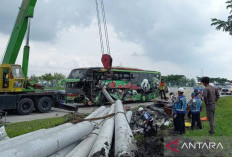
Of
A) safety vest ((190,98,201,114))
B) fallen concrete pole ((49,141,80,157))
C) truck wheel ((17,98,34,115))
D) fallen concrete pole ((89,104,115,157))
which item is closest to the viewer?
fallen concrete pole ((89,104,115,157))

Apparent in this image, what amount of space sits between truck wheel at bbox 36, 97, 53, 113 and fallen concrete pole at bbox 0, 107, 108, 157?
29.4ft

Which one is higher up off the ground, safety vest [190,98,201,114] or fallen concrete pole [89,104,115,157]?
safety vest [190,98,201,114]

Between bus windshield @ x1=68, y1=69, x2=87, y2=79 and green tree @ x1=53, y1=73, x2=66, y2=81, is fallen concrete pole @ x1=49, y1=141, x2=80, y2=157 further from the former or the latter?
green tree @ x1=53, y1=73, x2=66, y2=81

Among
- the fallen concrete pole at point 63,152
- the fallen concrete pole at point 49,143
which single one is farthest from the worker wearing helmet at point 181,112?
the fallen concrete pole at point 63,152

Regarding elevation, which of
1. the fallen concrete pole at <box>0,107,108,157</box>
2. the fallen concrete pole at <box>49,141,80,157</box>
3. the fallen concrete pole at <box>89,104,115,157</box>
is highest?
the fallen concrete pole at <box>0,107,108,157</box>

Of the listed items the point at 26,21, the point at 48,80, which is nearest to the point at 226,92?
the point at 26,21

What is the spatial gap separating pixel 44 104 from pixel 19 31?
183 inches

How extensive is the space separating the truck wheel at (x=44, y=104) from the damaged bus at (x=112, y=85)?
7.29ft

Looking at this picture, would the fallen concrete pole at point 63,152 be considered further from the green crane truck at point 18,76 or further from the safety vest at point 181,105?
the green crane truck at point 18,76

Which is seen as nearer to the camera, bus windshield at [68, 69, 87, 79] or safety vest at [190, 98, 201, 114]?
safety vest at [190, 98, 201, 114]

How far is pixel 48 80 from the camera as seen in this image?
64.5 meters

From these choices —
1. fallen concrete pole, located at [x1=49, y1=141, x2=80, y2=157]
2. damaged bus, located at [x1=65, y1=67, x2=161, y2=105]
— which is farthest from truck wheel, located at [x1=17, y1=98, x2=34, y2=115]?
fallen concrete pole, located at [x1=49, y1=141, x2=80, y2=157]

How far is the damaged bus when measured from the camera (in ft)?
57.1

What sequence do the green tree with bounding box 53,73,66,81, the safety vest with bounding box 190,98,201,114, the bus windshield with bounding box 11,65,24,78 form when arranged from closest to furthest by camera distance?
the safety vest with bounding box 190,98,201,114
the bus windshield with bounding box 11,65,24,78
the green tree with bounding box 53,73,66,81
